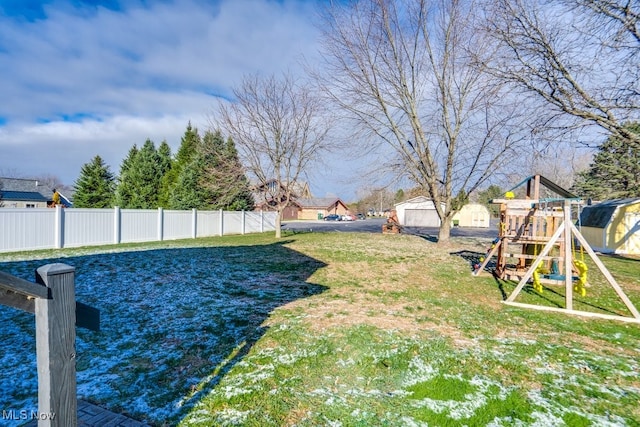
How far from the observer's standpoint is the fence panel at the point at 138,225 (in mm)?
13711

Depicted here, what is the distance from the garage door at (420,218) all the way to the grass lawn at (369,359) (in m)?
34.9

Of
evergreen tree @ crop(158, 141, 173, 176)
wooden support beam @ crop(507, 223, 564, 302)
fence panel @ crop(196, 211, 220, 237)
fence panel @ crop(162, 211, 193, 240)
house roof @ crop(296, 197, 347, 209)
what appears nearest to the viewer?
wooden support beam @ crop(507, 223, 564, 302)

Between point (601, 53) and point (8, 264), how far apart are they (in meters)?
14.9

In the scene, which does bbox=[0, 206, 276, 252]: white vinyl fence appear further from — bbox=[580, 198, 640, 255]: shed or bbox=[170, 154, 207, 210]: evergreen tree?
bbox=[580, 198, 640, 255]: shed

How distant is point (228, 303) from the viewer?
18.3 ft

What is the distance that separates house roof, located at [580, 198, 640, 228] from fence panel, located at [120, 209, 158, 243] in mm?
21031

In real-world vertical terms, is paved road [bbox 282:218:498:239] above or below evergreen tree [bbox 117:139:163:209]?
below

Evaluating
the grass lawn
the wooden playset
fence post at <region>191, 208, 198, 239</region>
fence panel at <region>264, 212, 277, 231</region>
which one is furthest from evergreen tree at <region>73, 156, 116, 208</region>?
the wooden playset

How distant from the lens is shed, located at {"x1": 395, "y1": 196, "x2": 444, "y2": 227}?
4138cm

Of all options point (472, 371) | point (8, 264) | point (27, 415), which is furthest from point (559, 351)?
point (8, 264)

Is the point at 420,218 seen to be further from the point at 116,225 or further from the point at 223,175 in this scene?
the point at 116,225

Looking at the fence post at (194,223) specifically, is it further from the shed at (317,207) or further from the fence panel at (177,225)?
the shed at (317,207)

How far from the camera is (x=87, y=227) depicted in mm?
12352

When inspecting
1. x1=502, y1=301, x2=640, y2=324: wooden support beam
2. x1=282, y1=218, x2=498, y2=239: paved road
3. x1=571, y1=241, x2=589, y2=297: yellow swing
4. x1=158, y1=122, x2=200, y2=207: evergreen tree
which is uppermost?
x1=158, y1=122, x2=200, y2=207: evergreen tree
